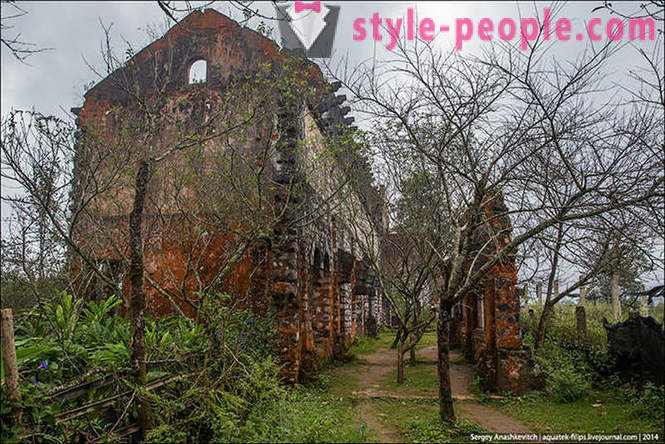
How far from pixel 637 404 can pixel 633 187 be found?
3693 mm

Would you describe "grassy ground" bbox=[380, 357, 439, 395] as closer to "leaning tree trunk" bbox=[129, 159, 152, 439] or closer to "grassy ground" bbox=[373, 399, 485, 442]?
"grassy ground" bbox=[373, 399, 485, 442]

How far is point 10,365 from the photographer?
4.34m

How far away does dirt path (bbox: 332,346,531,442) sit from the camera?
731 cm

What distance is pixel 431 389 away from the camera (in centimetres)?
1031

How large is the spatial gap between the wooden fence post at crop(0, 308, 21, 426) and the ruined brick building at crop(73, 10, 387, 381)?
2.98 metres

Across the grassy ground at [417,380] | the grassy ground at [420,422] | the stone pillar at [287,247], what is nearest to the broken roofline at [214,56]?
the stone pillar at [287,247]

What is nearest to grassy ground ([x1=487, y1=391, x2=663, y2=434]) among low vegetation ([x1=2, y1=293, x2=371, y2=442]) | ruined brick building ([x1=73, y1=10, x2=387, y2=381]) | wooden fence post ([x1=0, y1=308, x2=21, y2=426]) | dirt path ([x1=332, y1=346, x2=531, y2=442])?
dirt path ([x1=332, y1=346, x2=531, y2=442])

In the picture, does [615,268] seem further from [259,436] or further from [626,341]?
[259,436]

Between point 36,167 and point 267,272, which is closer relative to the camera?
point 36,167

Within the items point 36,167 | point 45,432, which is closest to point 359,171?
point 36,167

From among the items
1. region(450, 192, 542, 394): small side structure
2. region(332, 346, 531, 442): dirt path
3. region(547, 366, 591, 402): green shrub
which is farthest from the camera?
region(450, 192, 542, 394): small side structure

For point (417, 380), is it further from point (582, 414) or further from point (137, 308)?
point (137, 308)

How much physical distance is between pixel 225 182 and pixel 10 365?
5.92m

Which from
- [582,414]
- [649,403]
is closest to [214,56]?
[582,414]
